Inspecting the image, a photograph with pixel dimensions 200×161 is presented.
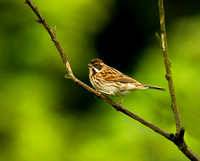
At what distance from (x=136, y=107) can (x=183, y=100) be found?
19.0 inches

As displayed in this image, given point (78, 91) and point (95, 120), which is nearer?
point (95, 120)

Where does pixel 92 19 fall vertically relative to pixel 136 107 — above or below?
above

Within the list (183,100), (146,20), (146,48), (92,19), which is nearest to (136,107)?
(183,100)

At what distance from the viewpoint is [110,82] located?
2973 mm

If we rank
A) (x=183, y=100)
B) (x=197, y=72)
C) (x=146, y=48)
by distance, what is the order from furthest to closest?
(x=146, y=48) → (x=197, y=72) → (x=183, y=100)

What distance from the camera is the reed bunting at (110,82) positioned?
2867 mm

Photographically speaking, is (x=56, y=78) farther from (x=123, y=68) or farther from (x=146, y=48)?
(x=146, y=48)

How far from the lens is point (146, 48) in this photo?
14.9 feet

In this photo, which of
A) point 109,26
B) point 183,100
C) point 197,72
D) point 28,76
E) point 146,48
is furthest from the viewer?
point 109,26

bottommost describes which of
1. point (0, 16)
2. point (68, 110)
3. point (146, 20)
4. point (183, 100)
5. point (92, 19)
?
point (183, 100)

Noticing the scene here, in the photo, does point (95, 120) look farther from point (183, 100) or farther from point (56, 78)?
point (183, 100)

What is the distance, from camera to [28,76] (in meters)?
4.21

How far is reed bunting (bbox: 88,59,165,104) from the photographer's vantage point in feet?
9.41

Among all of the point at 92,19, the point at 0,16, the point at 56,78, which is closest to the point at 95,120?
the point at 56,78
